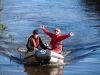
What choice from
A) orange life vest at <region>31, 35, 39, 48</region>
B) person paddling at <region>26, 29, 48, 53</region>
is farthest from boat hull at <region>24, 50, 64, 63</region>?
orange life vest at <region>31, 35, 39, 48</region>

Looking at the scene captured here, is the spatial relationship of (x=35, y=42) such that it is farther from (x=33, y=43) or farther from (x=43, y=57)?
(x=43, y=57)

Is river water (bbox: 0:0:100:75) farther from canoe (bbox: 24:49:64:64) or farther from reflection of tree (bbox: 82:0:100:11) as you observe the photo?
canoe (bbox: 24:49:64:64)

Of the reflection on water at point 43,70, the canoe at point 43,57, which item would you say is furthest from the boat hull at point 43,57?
the reflection on water at point 43,70

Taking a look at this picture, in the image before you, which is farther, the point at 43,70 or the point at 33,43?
the point at 33,43

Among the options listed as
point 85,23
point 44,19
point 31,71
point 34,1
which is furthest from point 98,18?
point 31,71

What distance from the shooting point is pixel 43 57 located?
12.7m

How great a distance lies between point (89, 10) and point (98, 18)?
3.60 m

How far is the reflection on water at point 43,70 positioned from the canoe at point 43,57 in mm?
277

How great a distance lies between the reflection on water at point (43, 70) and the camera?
39.6 feet

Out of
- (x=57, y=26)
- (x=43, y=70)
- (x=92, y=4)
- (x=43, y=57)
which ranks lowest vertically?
(x=92, y=4)

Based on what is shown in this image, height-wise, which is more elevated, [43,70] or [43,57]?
[43,57]

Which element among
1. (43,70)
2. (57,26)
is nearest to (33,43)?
(43,70)

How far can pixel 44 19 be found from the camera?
2414 cm

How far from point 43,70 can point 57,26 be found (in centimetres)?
971
